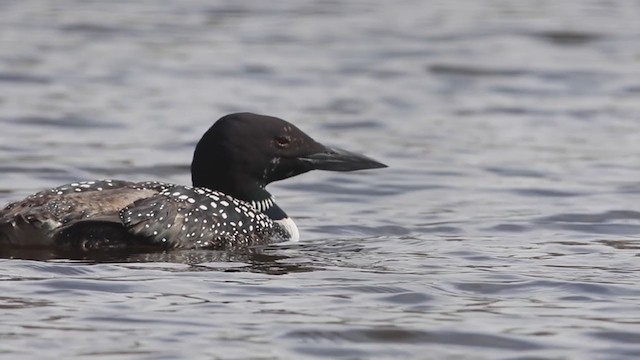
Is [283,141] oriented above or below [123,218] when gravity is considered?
above

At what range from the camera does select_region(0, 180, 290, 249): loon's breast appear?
7.88 metres

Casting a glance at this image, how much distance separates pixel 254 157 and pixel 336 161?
491 mm

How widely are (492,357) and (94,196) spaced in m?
2.55

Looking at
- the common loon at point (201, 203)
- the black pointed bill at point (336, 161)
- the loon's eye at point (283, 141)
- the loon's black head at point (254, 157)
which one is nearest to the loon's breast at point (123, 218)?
the common loon at point (201, 203)

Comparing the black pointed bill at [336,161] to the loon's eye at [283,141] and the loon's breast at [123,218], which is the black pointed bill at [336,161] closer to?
the loon's eye at [283,141]

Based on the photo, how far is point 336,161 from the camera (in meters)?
9.11

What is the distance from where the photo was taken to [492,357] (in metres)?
6.16

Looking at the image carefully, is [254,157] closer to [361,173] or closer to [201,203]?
[201,203]

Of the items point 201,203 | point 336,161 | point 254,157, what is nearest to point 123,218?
point 201,203

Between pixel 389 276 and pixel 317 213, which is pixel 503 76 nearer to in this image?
pixel 317 213

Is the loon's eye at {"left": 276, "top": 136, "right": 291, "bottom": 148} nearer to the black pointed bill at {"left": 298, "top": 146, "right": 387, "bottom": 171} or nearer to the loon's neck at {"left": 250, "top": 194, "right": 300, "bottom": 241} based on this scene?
the black pointed bill at {"left": 298, "top": 146, "right": 387, "bottom": 171}

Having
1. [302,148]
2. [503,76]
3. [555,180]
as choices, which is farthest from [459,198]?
[503,76]

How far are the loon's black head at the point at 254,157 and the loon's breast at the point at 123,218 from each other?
32cm

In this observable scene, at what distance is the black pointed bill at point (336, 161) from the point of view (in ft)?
29.8
